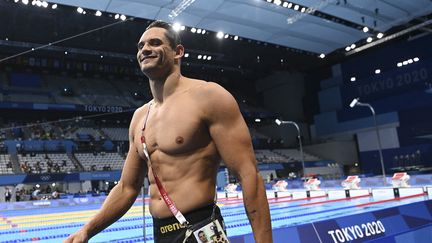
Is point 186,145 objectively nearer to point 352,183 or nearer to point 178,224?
point 178,224

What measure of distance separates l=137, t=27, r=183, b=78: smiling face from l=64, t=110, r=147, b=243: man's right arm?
1.48ft

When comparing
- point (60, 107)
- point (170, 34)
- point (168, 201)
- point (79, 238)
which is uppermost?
point (60, 107)

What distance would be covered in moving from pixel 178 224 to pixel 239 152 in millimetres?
427

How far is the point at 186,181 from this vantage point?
6.23ft

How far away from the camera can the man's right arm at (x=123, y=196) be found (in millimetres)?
2145

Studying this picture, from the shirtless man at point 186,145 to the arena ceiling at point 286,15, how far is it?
19226 mm

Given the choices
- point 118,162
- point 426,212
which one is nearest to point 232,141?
point 426,212

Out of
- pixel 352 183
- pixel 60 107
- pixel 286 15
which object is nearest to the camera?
pixel 352 183

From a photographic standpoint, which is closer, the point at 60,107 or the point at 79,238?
the point at 79,238

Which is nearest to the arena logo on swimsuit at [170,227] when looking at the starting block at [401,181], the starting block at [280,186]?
the starting block at [401,181]

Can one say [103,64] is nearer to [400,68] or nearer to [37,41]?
[37,41]

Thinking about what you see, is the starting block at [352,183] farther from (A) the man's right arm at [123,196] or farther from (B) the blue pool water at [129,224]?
(A) the man's right arm at [123,196]

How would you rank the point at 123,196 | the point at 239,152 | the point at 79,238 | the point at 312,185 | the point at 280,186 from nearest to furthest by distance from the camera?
the point at 239,152
the point at 79,238
the point at 123,196
the point at 312,185
the point at 280,186

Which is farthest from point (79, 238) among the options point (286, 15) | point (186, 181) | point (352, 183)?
point (286, 15)
